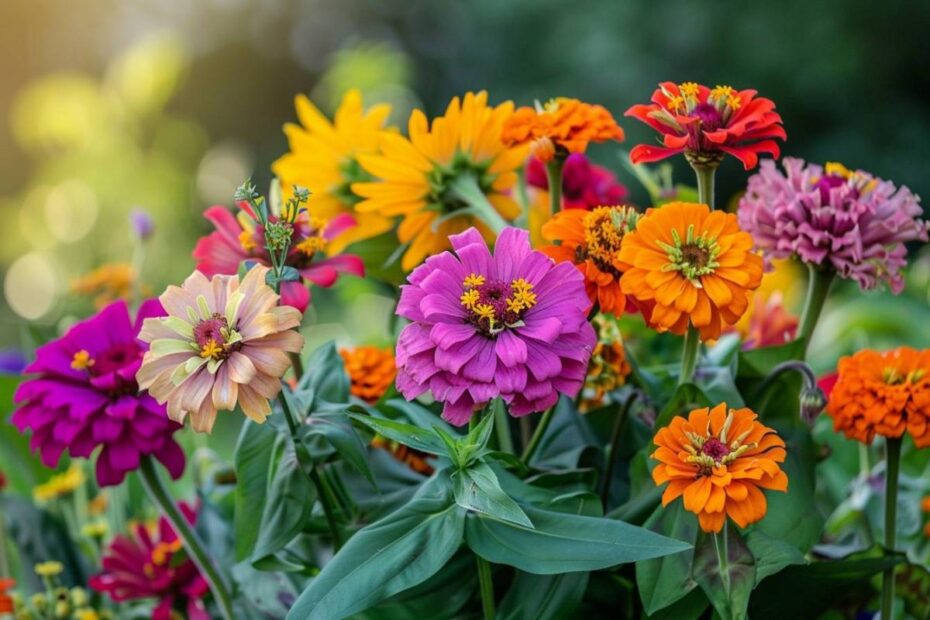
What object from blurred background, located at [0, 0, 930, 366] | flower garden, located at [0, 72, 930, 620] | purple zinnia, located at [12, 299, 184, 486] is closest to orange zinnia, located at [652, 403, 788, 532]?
flower garden, located at [0, 72, 930, 620]

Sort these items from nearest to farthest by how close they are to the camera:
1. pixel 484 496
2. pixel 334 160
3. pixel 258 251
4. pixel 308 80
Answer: pixel 484 496 < pixel 258 251 < pixel 334 160 < pixel 308 80

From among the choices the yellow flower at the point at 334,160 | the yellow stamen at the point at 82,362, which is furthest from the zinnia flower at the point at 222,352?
the yellow flower at the point at 334,160

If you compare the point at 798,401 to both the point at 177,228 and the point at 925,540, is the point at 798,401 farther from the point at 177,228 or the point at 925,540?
the point at 177,228

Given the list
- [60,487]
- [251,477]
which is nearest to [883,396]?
[251,477]

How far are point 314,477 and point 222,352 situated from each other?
82mm

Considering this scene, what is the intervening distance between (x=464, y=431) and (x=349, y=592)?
129 mm

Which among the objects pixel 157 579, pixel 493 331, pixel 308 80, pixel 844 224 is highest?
pixel 308 80

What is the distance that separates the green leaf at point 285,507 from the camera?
43cm

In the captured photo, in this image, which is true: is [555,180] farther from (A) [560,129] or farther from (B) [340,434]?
(B) [340,434]

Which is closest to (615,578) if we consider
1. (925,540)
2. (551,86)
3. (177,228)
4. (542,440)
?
(542,440)

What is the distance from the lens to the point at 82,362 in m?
0.49

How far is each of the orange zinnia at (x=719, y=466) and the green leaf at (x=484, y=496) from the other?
2.4 inches

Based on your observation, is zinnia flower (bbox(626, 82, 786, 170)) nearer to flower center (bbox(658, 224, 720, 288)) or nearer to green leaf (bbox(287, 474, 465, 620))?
flower center (bbox(658, 224, 720, 288))

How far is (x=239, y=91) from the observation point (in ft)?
11.4
